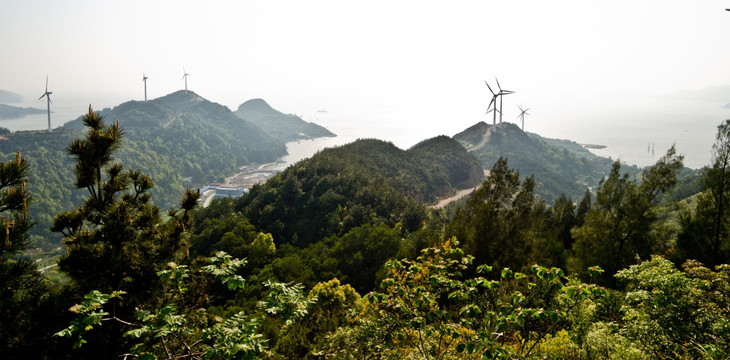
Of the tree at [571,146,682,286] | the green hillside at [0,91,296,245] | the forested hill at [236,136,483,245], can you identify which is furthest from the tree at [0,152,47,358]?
the green hillside at [0,91,296,245]

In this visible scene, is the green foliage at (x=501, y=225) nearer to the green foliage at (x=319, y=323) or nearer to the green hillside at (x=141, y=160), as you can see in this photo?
the green foliage at (x=319, y=323)

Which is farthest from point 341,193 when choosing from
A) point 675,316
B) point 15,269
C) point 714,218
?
point 15,269

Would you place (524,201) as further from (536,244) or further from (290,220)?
(290,220)

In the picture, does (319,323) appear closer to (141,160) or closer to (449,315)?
(449,315)

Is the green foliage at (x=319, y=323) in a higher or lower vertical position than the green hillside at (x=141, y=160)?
lower

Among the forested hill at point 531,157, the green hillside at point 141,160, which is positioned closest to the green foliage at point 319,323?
the green hillside at point 141,160

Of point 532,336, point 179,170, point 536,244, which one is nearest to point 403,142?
point 179,170
